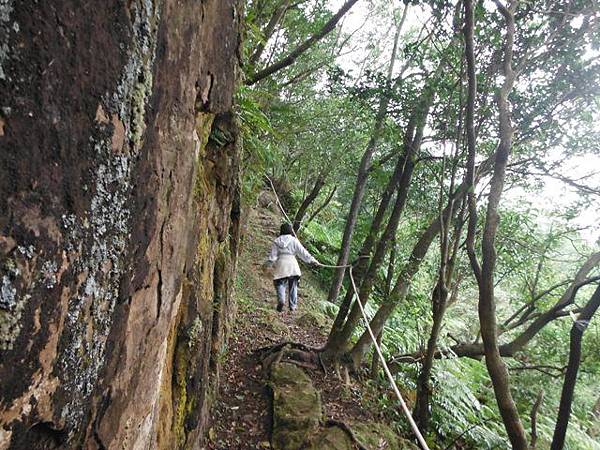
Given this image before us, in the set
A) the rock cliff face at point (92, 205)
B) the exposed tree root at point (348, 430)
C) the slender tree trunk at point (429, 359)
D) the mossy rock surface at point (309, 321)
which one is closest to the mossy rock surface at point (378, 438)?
→ the exposed tree root at point (348, 430)

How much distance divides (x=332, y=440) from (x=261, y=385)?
145 cm

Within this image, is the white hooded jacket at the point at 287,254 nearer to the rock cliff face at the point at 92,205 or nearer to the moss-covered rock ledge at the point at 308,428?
the moss-covered rock ledge at the point at 308,428

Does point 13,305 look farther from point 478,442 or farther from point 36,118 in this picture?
point 478,442

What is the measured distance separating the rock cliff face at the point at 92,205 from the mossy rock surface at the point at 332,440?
2762 mm

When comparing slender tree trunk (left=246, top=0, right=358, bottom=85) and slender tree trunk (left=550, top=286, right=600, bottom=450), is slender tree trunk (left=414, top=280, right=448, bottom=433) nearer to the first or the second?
slender tree trunk (left=550, top=286, right=600, bottom=450)

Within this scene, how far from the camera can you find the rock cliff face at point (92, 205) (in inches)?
45.1

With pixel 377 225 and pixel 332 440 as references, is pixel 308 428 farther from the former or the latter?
pixel 377 225

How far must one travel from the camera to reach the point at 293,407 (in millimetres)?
5195

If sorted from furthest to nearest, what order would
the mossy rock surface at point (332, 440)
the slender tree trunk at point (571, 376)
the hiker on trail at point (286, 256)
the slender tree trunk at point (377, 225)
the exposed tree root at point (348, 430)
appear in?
the hiker on trail at point (286, 256) < the slender tree trunk at point (377, 225) < the exposed tree root at point (348, 430) < the mossy rock surface at point (332, 440) < the slender tree trunk at point (571, 376)

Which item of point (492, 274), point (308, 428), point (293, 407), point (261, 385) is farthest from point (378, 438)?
point (492, 274)

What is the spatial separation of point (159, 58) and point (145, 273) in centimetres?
105

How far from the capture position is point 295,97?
41.9 feet

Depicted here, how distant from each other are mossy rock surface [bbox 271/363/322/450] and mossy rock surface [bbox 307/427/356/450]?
11 cm

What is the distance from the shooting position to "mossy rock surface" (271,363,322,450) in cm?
471
